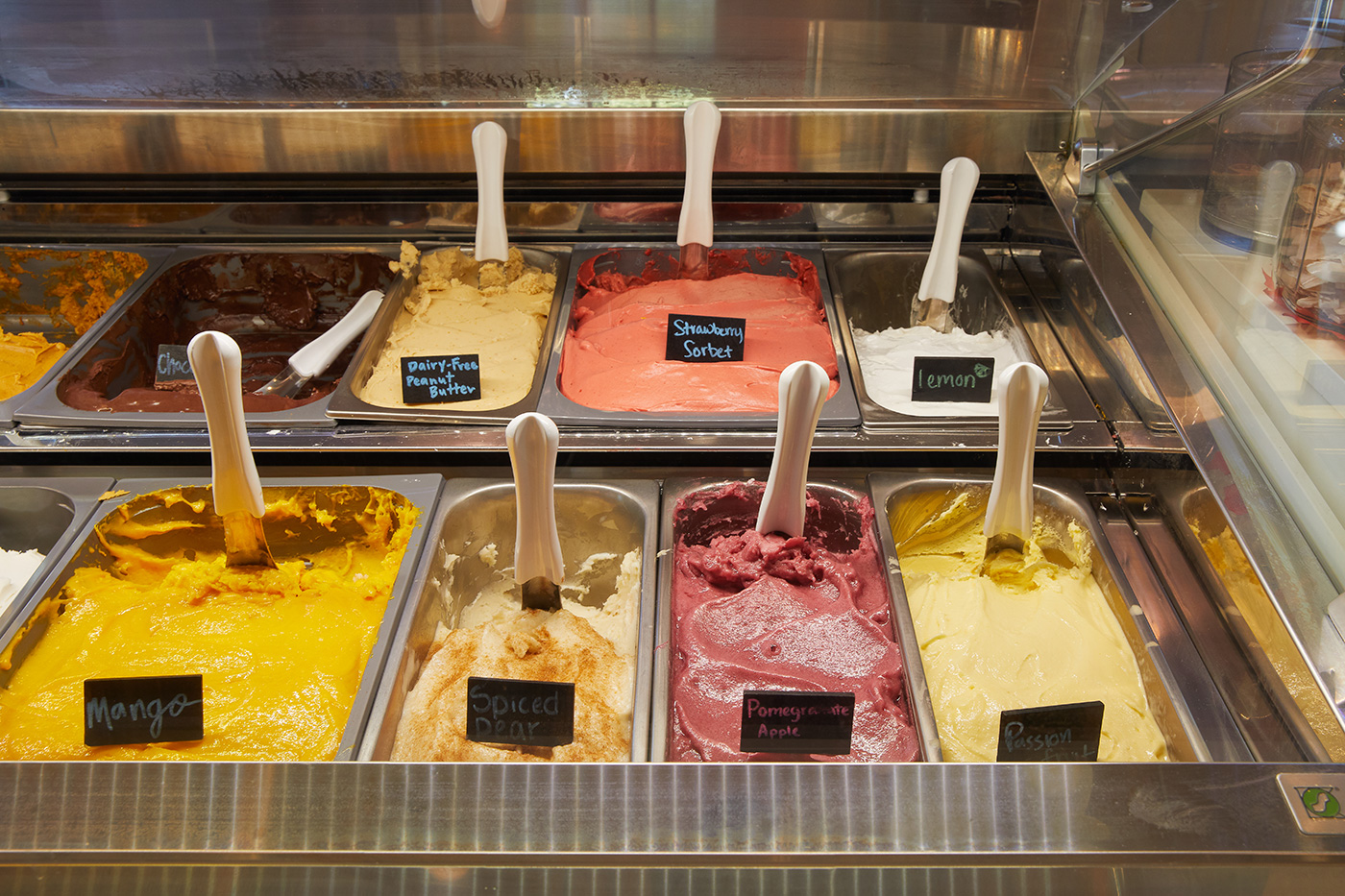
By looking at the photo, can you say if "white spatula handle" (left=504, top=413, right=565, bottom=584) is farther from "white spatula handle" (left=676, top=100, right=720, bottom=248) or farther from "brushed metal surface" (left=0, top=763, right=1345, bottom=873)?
"white spatula handle" (left=676, top=100, right=720, bottom=248)

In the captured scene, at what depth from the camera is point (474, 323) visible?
83.5 inches

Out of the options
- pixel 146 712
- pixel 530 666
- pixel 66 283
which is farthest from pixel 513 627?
pixel 66 283

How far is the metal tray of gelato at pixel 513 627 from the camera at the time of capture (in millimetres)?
1302

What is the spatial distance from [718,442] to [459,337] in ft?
2.30

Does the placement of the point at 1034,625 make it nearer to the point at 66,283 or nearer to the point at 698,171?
the point at 698,171

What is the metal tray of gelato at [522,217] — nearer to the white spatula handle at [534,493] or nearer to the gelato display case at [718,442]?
the gelato display case at [718,442]

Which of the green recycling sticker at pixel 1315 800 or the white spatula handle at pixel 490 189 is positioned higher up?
the white spatula handle at pixel 490 189

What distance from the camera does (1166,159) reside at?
1.85 m

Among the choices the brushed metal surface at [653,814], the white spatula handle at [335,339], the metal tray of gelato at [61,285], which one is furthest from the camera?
the metal tray of gelato at [61,285]

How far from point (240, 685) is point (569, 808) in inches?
29.3


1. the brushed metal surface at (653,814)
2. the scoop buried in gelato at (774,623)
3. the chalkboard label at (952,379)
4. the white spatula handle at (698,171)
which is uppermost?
the white spatula handle at (698,171)

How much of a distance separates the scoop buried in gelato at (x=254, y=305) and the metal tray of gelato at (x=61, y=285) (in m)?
0.09

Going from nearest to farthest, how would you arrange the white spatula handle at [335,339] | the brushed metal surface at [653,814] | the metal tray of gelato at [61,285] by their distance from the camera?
the brushed metal surface at [653,814] < the white spatula handle at [335,339] < the metal tray of gelato at [61,285]

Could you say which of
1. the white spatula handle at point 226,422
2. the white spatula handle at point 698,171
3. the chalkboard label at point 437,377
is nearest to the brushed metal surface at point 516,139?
the white spatula handle at point 698,171
